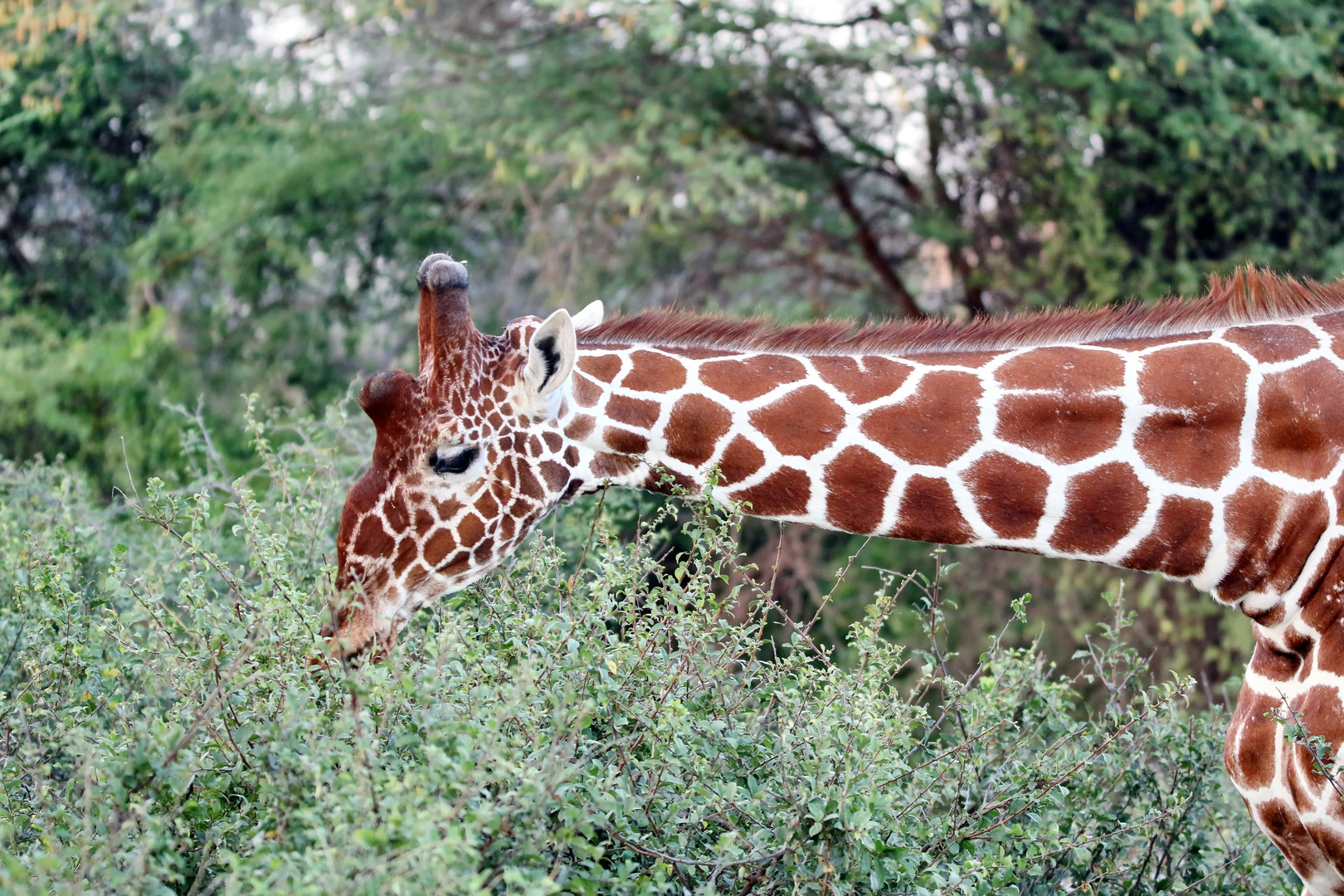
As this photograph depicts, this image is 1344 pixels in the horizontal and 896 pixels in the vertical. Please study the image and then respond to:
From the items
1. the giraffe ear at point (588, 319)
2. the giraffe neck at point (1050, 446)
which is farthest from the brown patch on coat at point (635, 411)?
the giraffe ear at point (588, 319)

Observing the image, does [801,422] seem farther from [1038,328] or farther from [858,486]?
[1038,328]

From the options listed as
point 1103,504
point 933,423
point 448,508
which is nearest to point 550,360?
point 448,508

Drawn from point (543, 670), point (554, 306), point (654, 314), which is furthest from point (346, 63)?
point (543, 670)

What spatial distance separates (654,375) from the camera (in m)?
3.59

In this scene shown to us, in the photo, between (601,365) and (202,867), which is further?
(601,365)

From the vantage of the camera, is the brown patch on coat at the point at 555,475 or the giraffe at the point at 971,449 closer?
the giraffe at the point at 971,449

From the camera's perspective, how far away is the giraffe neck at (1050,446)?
3.31m

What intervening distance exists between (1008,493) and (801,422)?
0.58m

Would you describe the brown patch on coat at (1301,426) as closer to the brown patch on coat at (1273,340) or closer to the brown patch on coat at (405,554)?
the brown patch on coat at (1273,340)

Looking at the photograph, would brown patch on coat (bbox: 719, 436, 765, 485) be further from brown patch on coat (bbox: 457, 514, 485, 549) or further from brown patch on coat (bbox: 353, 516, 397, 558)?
brown patch on coat (bbox: 353, 516, 397, 558)

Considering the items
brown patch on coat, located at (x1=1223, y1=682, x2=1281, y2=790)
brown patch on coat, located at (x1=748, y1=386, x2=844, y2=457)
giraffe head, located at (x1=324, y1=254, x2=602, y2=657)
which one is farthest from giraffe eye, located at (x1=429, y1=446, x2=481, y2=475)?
brown patch on coat, located at (x1=1223, y1=682, x2=1281, y2=790)

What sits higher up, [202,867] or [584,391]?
[584,391]

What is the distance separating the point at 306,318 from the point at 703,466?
8.49 m

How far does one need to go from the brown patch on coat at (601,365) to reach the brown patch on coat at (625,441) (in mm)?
156
